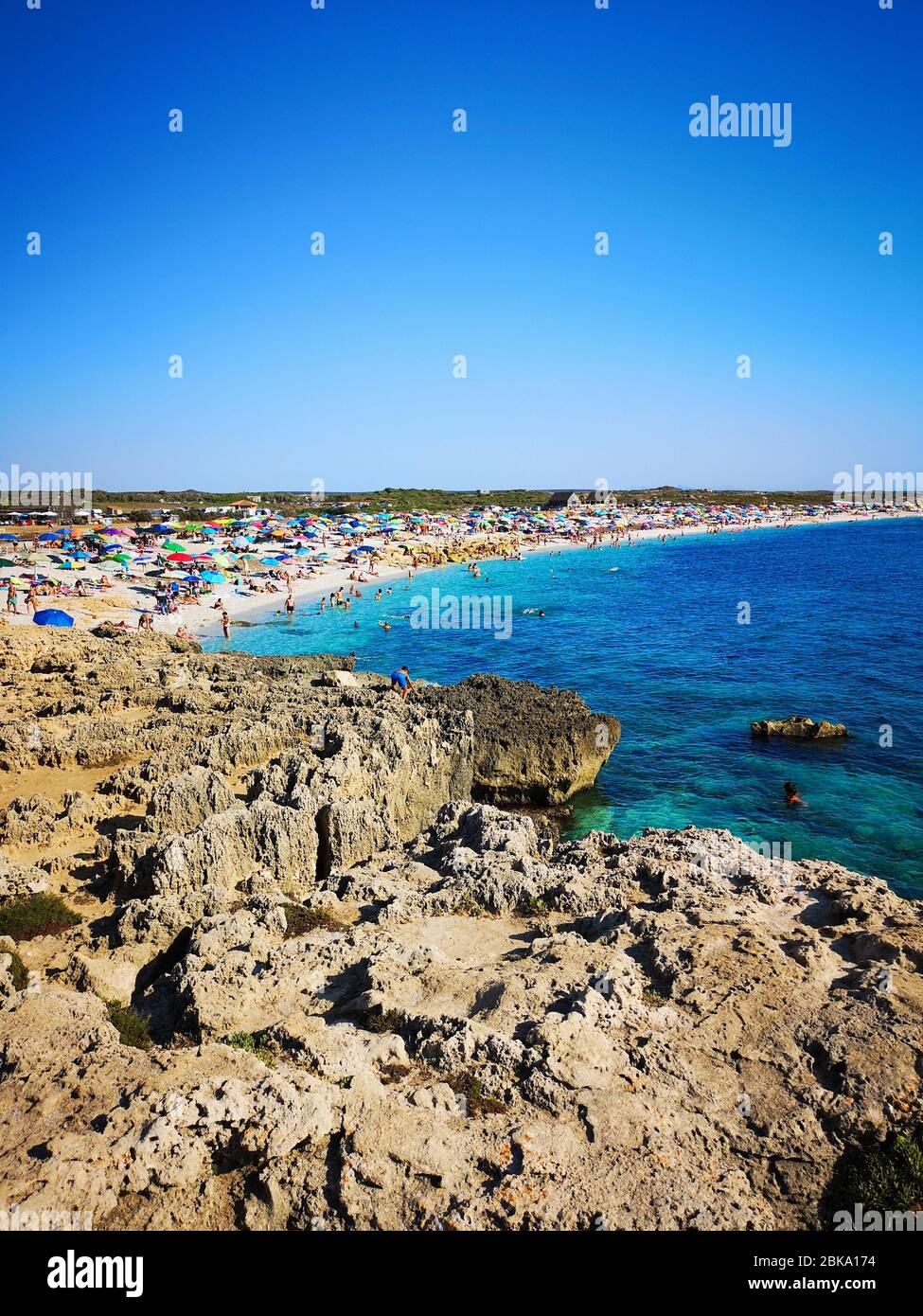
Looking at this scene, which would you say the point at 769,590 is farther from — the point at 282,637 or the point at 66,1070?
the point at 66,1070

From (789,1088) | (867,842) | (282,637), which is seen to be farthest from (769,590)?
(789,1088)

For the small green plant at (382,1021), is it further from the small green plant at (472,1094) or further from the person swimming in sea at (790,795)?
the person swimming in sea at (790,795)

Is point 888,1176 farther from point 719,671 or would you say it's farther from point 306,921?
point 719,671

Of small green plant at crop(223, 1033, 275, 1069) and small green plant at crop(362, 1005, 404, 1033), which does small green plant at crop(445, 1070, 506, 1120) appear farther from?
small green plant at crop(223, 1033, 275, 1069)

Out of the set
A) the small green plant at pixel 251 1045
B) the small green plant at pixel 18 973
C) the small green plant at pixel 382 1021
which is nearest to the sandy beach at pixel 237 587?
the small green plant at pixel 18 973

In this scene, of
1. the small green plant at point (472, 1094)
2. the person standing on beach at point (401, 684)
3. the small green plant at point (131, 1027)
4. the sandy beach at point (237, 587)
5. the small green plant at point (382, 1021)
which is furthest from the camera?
the sandy beach at point (237, 587)
